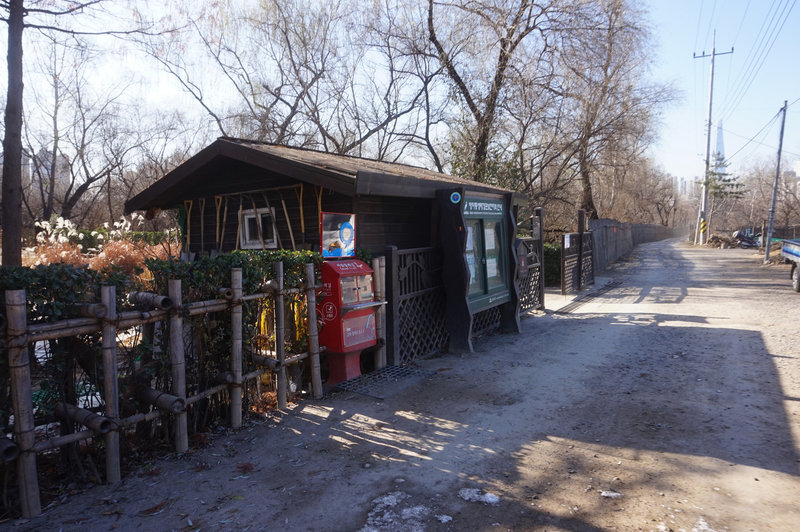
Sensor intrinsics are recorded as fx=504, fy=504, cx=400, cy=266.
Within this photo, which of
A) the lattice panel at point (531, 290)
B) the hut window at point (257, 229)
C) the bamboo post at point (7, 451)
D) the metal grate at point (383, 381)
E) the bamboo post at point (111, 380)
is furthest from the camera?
the lattice panel at point (531, 290)

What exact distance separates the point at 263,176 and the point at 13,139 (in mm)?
3747

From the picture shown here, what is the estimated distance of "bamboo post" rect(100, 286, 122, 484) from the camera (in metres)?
3.63

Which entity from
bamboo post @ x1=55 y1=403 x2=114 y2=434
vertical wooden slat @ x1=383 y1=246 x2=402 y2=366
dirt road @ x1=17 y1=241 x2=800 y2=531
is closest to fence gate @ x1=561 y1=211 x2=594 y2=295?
dirt road @ x1=17 y1=241 x2=800 y2=531

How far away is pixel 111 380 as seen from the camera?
12.0ft

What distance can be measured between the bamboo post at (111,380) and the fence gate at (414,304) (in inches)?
137

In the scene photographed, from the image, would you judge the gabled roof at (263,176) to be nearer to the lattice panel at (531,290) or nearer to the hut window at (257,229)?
the hut window at (257,229)

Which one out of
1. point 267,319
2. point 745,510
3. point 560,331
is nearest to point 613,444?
point 745,510

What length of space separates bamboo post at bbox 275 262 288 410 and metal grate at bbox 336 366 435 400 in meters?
0.83

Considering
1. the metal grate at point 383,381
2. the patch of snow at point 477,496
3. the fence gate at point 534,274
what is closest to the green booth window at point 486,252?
the metal grate at point 383,381

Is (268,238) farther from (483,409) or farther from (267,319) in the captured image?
(483,409)

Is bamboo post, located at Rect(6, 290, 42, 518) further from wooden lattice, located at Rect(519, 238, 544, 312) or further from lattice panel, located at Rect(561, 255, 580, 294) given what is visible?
lattice panel, located at Rect(561, 255, 580, 294)

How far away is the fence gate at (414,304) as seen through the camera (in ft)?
21.7

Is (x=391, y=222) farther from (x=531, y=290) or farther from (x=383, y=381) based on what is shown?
(x=531, y=290)

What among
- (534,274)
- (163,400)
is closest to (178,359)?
(163,400)
